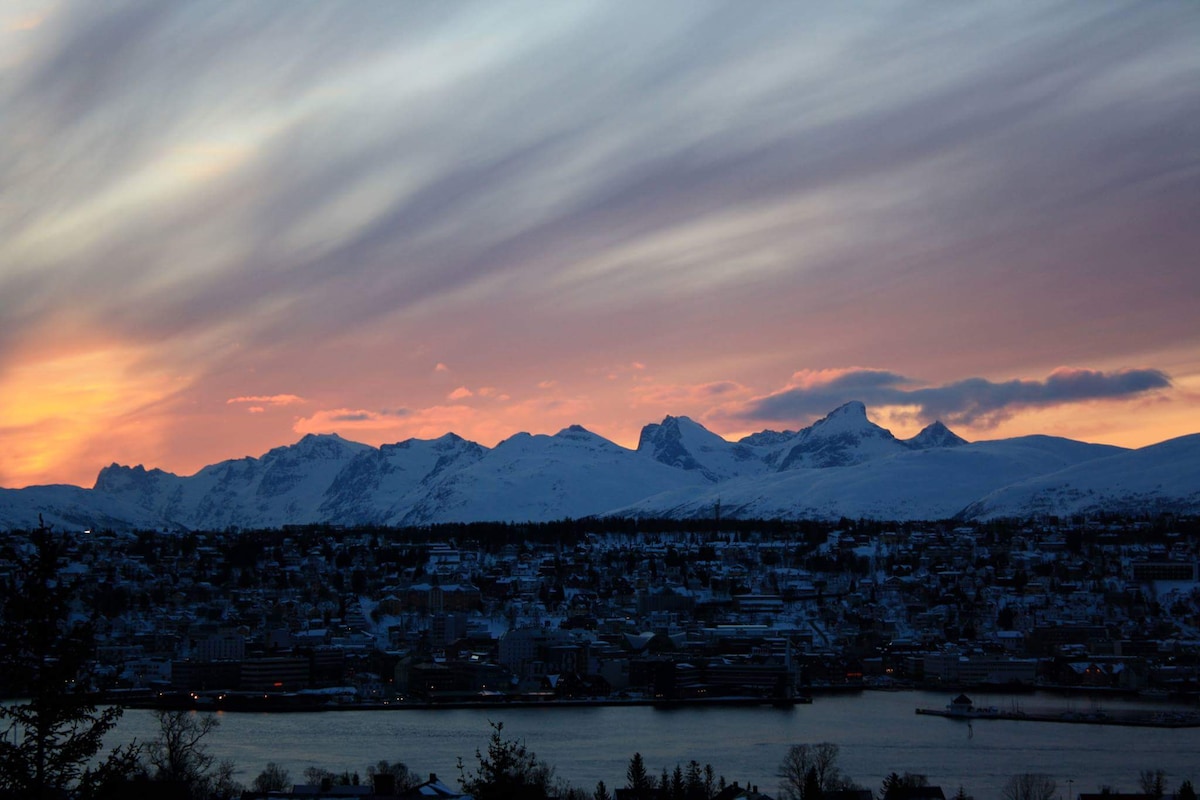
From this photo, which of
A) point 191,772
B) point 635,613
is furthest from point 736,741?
point 635,613

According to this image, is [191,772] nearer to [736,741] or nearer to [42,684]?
[736,741]

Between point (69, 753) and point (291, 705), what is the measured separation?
135 feet

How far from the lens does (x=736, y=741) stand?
117 ft

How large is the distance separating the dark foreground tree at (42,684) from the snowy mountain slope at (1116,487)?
126600 mm

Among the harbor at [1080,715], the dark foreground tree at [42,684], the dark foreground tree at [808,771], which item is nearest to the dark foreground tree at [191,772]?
the dark foreground tree at [808,771]

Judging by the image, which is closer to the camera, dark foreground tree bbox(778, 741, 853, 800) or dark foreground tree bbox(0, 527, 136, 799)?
dark foreground tree bbox(0, 527, 136, 799)

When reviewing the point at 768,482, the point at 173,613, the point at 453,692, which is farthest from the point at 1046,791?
the point at 768,482

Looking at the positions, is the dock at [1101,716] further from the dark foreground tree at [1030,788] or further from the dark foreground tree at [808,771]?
the dark foreground tree at [1030,788]

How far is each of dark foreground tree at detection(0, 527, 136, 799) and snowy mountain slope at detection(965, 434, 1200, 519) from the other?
415 ft

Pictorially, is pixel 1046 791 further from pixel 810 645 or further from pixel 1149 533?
pixel 1149 533

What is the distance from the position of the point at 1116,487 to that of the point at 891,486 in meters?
28.8

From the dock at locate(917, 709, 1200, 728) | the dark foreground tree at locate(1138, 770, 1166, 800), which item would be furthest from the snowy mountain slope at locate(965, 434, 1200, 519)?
the dark foreground tree at locate(1138, 770, 1166, 800)

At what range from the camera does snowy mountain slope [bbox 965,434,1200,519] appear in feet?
429

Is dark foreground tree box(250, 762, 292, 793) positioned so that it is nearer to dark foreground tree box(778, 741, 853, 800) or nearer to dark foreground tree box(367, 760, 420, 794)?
dark foreground tree box(367, 760, 420, 794)
